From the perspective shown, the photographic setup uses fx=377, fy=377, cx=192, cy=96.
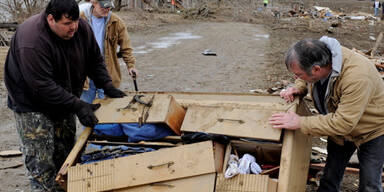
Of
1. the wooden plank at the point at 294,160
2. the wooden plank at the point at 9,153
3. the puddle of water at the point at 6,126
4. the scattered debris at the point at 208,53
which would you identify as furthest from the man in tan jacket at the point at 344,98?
the scattered debris at the point at 208,53

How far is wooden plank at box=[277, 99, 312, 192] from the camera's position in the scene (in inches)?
90.7

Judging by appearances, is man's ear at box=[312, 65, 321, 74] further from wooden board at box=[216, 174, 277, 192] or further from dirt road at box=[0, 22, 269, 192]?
dirt road at box=[0, 22, 269, 192]

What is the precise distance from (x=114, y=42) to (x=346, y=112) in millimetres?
2524

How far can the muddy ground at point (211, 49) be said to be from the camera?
7262mm

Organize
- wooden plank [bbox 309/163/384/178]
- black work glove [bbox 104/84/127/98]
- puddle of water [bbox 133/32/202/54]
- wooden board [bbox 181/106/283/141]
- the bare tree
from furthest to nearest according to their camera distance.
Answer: the bare tree → puddle of water [bbox 133/32/202/54] → wooden plank [bbox 309/163/384/178] → black work glove [bbox 104/84/127/98] → wooden board [bbox 181/106/283/141]

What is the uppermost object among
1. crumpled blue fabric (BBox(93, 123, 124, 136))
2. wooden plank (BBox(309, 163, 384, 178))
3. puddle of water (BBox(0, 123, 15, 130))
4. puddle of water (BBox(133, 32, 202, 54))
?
crumpled blue fabric (BBox(93, 123, 124, 136))

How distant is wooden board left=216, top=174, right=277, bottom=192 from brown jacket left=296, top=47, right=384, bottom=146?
0.44m

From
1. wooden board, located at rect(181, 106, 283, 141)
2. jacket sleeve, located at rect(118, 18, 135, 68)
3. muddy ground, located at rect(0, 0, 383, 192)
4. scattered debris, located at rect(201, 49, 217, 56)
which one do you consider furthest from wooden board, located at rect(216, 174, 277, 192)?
scattered debris, located at rect(201, 49, 217, 56)

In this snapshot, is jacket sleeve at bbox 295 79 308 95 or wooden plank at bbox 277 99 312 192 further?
jacket sleeve at bbox 295 79 308 95

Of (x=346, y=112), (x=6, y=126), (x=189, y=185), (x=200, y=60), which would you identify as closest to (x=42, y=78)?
(x=189, y=185)

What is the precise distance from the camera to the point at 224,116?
8.38 feet

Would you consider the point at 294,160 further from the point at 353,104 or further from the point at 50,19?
the point at 50,19

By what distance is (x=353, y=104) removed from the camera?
7.54 feet

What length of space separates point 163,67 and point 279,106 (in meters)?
6.84
